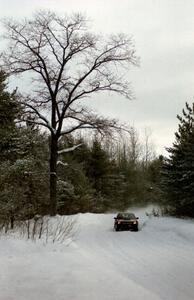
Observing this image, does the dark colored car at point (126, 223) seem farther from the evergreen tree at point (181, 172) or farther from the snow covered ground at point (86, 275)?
the snow covered ground at point (86, 275)

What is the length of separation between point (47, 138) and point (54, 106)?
8.83 meters

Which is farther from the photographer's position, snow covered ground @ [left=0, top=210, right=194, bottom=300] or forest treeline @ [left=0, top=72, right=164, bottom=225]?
forest treeline @ [left=0, top=72, right=164, bottom=225]

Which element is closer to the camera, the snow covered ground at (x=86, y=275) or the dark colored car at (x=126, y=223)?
the snow covered ground at (x=86, y=275)

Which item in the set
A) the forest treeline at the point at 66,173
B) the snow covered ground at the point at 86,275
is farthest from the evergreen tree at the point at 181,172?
the snow covered ground at the point at 86,275

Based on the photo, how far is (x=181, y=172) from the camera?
3956 centimetres

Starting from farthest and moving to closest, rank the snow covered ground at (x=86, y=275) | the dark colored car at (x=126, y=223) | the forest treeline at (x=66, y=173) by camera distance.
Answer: the dark colored car at (x=126, y=223) → the forest treeline at (x=66, y=173) → the snow covered ground at (x=86, y=275)

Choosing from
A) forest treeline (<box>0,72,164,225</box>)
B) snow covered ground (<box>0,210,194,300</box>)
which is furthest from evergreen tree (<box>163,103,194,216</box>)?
snow covered ground (<box>0,210,194,300</box>)

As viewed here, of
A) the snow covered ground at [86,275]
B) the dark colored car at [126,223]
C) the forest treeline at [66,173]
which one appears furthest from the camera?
the dark colored car at [126,223]

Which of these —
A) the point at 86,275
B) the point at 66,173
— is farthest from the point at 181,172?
the point at 86,275

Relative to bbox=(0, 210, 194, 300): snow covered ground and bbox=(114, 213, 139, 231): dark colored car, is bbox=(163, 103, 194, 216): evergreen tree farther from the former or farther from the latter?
bbox=(0, 210, 194, 300): snow covered ground

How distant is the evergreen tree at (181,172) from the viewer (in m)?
38.1

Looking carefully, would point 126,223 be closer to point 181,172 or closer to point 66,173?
point 181,172

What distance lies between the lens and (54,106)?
3994 centimetres

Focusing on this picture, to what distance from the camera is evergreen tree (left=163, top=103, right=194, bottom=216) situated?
1499 inches
